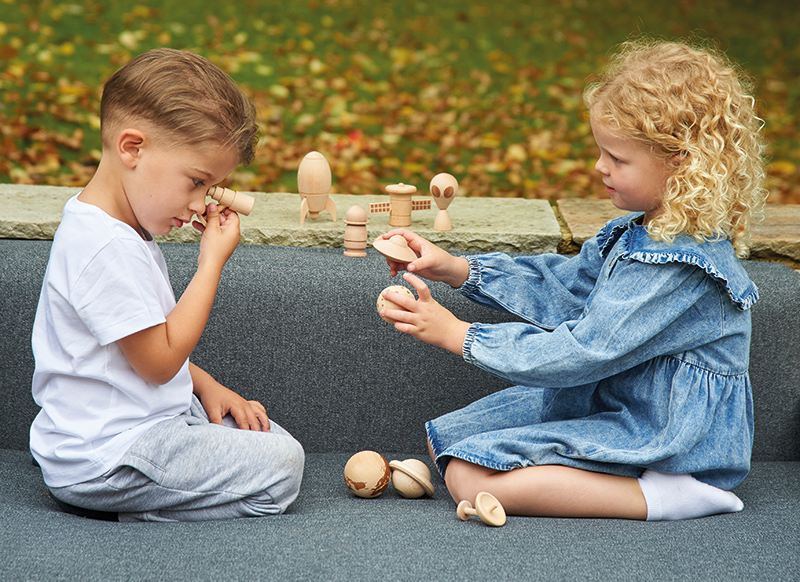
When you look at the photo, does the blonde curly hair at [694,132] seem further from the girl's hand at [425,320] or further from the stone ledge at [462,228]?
the stone ledge at [462,228]

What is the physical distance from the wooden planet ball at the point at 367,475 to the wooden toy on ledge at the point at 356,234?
2.50ft

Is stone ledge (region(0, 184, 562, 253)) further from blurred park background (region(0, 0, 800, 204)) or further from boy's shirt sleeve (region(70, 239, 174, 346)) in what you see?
blurred park background (region(0, 0, 800, 204))

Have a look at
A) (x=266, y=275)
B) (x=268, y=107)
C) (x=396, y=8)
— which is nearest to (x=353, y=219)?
(x=266, y=275)

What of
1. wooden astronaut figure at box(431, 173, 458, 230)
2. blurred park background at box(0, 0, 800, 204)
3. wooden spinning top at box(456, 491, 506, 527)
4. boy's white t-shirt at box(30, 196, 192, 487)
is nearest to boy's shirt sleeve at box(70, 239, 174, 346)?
boy's white t-shirt at box(30, 196, 192, 487)

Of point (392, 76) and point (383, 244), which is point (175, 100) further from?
point (392, 76)

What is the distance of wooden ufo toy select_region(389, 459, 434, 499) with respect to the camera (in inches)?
77.3

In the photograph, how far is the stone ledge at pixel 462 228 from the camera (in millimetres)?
2594

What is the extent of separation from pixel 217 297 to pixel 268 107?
12.4 feet

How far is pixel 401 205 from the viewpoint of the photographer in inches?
106

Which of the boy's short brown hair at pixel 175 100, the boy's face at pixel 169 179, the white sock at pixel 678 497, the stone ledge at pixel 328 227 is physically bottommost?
the white sock at pixel 678 497

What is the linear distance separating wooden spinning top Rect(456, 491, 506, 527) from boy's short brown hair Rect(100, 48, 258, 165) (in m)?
0.95

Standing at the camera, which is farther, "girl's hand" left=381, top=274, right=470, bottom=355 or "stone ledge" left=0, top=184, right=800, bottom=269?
"stone ledge" left=0, top=184, right=800, bottom=269

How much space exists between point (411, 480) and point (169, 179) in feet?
3.07

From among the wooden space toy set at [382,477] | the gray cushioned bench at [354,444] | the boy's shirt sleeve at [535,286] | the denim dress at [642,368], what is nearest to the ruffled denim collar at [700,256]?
the denim dress at [642,368]
